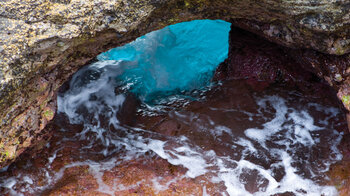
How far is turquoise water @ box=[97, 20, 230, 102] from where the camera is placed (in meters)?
4.05

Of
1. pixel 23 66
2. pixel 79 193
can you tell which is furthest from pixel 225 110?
pixel 23 66

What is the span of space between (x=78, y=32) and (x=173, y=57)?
267 centimetres

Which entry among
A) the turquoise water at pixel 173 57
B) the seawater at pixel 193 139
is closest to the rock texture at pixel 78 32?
the seawater at pixel 193 139

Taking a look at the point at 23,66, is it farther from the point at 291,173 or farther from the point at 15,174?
the point at 291,173

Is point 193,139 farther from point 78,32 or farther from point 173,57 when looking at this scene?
point 173,57

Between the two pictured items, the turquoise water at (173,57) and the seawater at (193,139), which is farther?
the turquoise water at (173,57)

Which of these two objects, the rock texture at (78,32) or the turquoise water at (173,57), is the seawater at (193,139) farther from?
the rock texture at (78,32)

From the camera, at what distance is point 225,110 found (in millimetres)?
3145

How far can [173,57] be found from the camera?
462 centimetres

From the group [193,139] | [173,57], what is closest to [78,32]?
[193,139]

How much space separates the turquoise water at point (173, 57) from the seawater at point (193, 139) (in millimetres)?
266

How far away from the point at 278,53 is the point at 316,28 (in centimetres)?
130

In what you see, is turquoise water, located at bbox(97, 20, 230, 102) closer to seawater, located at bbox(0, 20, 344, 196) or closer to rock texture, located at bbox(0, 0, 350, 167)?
seawater, located at bbox(0, 20, 344, 196)

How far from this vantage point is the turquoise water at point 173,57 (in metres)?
4.05
